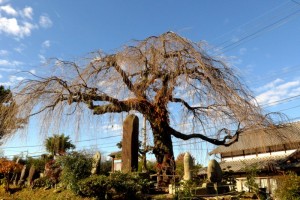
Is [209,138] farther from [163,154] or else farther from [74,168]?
[74,168]

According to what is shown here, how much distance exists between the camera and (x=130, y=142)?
12.5 m

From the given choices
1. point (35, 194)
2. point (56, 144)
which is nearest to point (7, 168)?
point (35, 194)

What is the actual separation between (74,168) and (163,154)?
3.69 meters

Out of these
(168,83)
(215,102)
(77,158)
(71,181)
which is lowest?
(71,181)

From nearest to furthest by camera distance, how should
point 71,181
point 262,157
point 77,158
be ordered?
point 71,181, point 77,158, point 262,157

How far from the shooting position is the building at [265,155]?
11367 millimetres

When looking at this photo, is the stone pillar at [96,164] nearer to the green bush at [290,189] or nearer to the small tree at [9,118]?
the small tree at [9,118]

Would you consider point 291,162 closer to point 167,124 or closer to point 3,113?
Answer: point 167,124

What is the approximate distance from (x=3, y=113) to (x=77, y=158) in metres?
3.27

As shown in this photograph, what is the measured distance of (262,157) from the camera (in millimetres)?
27234

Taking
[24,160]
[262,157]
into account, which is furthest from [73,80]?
[262,157]

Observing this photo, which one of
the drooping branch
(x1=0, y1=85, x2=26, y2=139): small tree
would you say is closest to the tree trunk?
the drooping branch

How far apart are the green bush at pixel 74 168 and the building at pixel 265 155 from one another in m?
5.84

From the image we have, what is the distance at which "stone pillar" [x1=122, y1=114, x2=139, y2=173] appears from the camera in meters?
12.4
